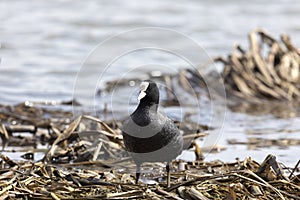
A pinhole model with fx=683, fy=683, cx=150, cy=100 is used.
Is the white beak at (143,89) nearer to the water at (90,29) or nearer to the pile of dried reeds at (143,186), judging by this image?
the pile of dried reeds at (143,186)

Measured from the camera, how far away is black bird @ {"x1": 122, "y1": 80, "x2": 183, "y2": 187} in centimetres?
438

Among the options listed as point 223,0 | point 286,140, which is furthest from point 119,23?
point 286,140

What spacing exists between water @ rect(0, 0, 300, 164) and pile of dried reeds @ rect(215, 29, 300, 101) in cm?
71

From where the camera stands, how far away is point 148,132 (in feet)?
14.4

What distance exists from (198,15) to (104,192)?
10.3 m

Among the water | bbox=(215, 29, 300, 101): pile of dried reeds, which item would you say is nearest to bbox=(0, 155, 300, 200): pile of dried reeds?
the water

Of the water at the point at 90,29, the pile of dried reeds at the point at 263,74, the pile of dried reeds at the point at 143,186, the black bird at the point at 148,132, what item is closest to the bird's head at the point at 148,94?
the black bird at the point at 148,132

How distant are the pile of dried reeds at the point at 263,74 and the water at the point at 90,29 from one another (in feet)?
2.34

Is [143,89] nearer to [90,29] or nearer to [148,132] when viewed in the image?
[148,132]

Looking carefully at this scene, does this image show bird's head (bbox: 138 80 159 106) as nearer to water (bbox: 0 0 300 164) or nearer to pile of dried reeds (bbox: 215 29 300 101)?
water (bbox: 0 0 300 164)

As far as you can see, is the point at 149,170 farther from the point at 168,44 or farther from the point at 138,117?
the point at 168,44

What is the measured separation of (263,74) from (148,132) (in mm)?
4833

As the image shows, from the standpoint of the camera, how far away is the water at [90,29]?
9422 millimetres

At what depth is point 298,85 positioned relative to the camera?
9023mm
